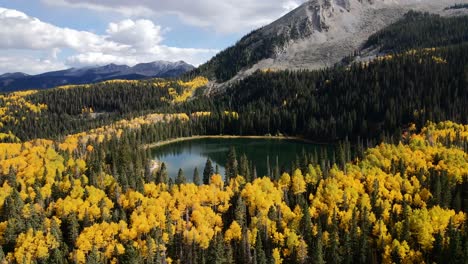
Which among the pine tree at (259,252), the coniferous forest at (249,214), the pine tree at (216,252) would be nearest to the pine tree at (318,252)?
the coniferous forest at (249,214)

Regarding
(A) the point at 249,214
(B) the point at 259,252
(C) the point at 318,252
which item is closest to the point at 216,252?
(B) the point at 259,252

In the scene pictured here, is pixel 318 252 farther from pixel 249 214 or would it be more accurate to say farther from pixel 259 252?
pixel 249 214

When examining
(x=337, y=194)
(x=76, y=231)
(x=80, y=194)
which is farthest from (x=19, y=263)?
(x=337, y=194)

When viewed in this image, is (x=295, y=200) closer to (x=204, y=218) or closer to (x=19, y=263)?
(x=204, y=218)

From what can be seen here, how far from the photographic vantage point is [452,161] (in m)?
158

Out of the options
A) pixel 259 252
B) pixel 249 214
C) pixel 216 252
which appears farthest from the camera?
pixel 249 214

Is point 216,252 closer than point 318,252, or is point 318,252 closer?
point 318,252

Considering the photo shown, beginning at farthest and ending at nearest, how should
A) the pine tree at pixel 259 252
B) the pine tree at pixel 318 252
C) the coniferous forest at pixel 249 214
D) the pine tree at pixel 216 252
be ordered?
the coniferous forest at pixel 249 214 < the pine tree at pixel 216 252 < the pine tree at pixel 259 252 < the pine tree at pixel 318 252

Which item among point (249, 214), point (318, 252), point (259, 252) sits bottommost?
point (259, 252)

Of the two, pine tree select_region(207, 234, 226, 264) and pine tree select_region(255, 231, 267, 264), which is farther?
pine tree select_region(207, 234, 226, 264)

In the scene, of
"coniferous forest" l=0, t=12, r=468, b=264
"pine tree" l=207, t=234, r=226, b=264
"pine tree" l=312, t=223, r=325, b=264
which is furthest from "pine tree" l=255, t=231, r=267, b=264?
"pine tree" l=312, t=223, r=325, b=264

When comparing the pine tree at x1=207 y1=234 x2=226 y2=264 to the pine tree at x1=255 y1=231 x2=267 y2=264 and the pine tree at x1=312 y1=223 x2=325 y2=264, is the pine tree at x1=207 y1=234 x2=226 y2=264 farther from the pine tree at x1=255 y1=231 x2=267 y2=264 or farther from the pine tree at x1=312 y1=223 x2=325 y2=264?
the pine tree at x1=312 y1=223 x2=325 y2=264

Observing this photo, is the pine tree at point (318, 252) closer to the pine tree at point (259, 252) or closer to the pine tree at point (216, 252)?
the pine tree at point (259, 252)

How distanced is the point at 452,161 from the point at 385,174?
87.7 feet
